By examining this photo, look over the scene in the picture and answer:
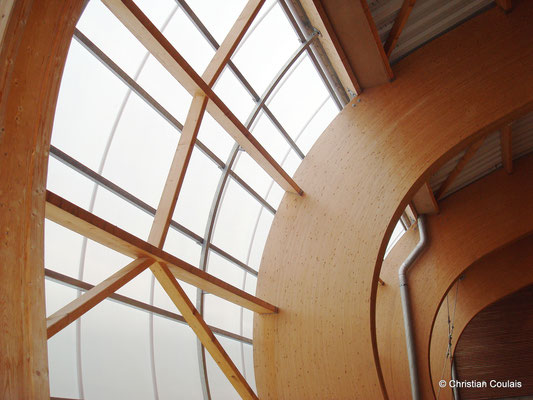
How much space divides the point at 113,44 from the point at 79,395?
9530 millimetres

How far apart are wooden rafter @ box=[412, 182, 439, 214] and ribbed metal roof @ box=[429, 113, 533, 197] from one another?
3.58 feet

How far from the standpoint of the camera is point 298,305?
744 inches

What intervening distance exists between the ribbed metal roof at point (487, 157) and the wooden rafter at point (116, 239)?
1621 cm

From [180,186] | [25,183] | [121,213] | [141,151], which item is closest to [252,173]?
[141,151]

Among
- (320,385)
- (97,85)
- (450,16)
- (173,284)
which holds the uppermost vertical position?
(450,16)

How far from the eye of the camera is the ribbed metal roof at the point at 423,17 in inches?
671

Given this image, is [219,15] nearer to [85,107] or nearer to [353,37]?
[353,37]

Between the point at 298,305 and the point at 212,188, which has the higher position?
the point at 212,188

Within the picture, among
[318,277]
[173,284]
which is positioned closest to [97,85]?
[173,284]

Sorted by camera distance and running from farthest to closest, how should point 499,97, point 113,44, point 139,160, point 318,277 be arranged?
point 318,277
point 499,97
point 139,160
point 113,44

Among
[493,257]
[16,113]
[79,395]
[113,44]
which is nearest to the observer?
[16,113]

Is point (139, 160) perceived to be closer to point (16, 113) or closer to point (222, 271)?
point (222, 271)

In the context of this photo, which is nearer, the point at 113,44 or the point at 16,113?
the point at 16,113
